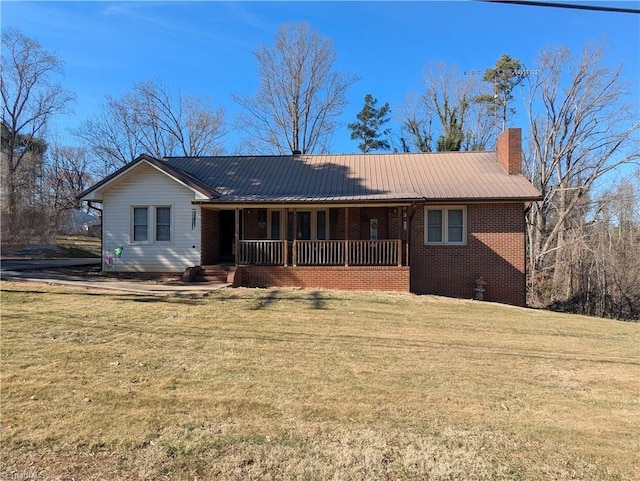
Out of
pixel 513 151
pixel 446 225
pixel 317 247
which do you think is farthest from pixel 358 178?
pixel 513 151

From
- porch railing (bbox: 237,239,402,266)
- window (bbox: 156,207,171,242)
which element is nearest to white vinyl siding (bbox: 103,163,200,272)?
window (bbox: 156,207,171,242)

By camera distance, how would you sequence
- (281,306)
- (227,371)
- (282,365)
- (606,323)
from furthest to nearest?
(606,323) < (281,306) < (282,365) < (227,371)

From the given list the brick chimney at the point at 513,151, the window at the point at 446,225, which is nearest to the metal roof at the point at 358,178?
the brick chimney at the point at 513,151

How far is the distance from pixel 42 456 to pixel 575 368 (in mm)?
6498

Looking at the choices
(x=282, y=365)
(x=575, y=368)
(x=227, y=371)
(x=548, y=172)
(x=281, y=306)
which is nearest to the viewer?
(x=227, y=371)

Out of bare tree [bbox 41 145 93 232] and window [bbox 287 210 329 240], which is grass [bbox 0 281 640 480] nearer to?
window [bbox 287 210 329 240]

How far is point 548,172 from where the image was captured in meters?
26.0

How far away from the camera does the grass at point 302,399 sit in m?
3.16

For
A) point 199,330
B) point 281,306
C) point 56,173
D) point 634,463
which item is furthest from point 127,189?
point 56,173

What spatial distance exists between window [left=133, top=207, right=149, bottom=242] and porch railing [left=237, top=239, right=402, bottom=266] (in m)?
3.68

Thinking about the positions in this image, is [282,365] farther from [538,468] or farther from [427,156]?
[427,156]

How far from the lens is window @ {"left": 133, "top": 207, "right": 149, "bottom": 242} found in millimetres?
15125

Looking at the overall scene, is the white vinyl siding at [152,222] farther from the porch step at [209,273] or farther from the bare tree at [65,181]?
the bare tree at [65,181]

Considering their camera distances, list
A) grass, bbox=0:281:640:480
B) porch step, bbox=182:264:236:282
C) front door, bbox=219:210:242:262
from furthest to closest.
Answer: front door, bbox=219:210:242:262
porch step, bbox=182:264:236:282
grass, bbox=0:281:640:480
